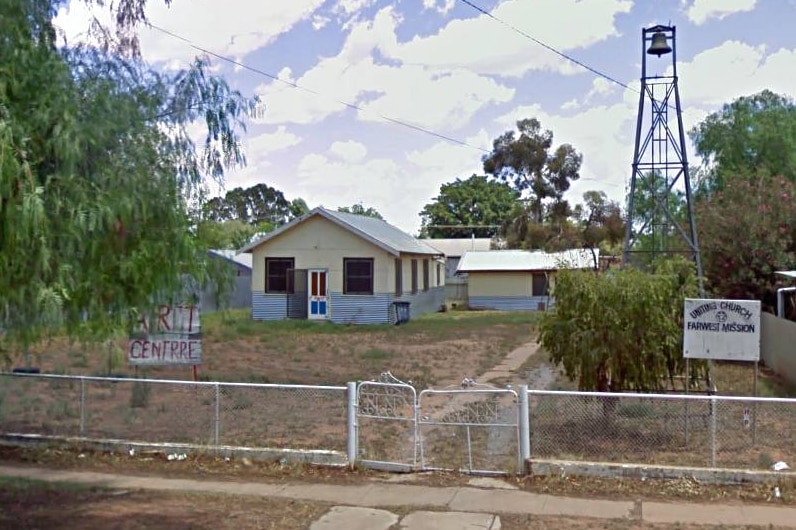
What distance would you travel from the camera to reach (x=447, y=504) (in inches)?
306

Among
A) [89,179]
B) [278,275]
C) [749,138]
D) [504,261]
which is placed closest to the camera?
[89,179]

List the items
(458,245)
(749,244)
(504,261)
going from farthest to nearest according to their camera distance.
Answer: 1. (458,245)
2. (504,261)
3. (749,244)

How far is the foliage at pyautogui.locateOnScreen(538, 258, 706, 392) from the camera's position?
10422 mm

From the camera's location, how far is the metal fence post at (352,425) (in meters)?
8.89

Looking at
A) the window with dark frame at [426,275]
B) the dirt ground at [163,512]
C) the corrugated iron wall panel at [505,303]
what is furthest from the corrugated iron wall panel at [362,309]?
the dirt ground at [163,512]

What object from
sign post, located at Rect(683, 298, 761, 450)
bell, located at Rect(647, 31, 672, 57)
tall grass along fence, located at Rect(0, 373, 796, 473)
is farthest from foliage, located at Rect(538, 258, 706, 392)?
bell, located at Rect(647, 31, 672, 57)

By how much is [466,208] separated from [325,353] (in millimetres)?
69620

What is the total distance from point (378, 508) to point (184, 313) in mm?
5417

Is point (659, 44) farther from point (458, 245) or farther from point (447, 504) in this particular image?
point (458, 245)

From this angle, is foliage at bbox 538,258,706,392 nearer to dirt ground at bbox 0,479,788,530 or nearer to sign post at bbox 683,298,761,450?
sign post at bbox 683,298,761,450

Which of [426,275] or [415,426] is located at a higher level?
[426,275]

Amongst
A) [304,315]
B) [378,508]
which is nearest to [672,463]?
[378,508]

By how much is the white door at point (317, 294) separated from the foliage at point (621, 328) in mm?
20966

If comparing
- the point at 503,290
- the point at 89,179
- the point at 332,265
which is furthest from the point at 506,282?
the point at 89,179
